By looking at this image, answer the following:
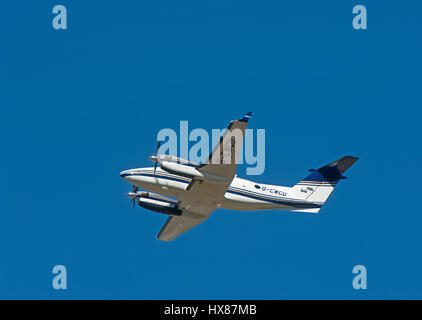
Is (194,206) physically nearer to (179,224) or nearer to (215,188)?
(215,188)

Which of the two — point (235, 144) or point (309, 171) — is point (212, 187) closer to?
point (235, 144)

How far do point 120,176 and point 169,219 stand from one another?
7277 millimetres

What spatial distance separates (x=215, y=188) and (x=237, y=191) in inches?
83.4

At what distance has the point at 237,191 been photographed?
35469 millimetres

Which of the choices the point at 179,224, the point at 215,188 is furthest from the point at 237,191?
the point at 179,224

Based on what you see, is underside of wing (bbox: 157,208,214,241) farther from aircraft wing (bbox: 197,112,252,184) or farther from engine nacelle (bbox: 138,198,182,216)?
aircraft wing (bbox: 197,112,252,184)

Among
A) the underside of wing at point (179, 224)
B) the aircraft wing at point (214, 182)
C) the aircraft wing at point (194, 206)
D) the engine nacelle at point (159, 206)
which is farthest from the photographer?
the underside of wing at point (179, 224)

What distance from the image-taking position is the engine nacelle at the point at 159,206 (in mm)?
37500

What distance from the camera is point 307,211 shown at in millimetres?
37312

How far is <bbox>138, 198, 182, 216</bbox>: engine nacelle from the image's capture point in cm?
3750

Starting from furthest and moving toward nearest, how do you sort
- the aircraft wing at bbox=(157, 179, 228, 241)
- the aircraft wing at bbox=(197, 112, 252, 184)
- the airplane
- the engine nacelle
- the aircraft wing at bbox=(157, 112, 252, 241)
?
the engine nacelle, the aircraft wing at bbox=(157, 179, 228, 241), the airplane, the aircraft wing at bbox=(157, 112, 252, 241), the aircraft wing at bbox=(197, 112, 252, 184)

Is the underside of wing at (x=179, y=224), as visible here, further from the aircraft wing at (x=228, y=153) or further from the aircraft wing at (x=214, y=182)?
the aircraft wing at (x=228, y=153)

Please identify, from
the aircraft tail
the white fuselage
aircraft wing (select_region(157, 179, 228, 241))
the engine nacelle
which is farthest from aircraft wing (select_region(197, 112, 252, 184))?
the aircraft tail

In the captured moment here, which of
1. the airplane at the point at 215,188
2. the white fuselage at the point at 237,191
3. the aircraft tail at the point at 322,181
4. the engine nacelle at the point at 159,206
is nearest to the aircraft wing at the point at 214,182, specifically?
the airplane at the point at 215,188
